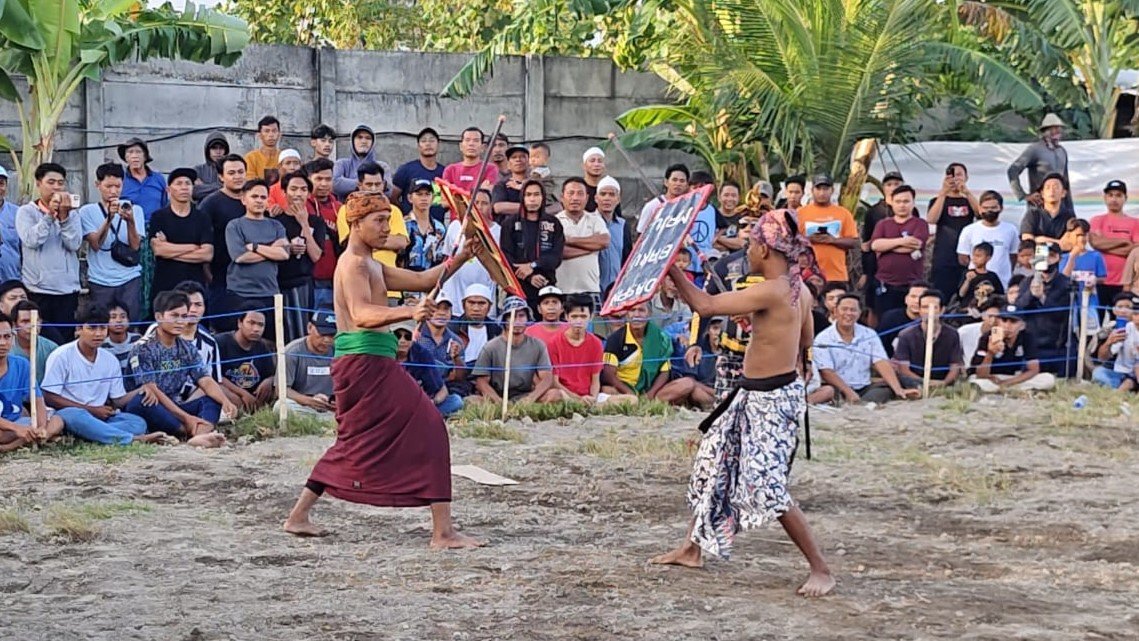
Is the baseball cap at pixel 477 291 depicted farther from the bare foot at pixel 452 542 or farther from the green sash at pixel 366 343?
the bare foot at pixel 452 542

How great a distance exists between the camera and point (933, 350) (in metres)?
14.1

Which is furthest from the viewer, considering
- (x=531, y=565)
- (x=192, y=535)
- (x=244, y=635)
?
(x=192, y=535)

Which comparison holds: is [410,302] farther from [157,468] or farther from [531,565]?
[531,565]

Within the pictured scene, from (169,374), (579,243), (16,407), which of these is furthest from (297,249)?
(16,407)

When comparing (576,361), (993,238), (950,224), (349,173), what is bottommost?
(576,361)

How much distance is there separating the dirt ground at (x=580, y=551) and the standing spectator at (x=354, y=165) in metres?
2.77

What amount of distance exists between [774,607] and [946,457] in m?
4.61

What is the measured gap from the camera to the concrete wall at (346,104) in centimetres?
1483

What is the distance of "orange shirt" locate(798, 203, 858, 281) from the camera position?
14.4m

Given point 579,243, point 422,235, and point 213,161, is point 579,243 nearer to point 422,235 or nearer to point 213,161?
point 422,235

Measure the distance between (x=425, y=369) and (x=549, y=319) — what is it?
4.04ft

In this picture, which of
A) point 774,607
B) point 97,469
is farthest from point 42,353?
point 774,607

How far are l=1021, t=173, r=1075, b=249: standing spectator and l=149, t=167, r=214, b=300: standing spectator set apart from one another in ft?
24.6

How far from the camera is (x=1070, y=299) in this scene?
47.6 feet
